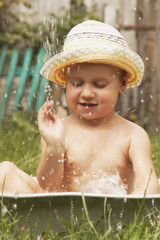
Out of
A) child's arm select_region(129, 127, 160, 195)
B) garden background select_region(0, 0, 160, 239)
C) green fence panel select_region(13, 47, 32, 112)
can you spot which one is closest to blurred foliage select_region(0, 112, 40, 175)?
garden background select_region(0, 0, 160, 239)

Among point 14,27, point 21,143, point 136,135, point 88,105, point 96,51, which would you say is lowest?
point 21,143

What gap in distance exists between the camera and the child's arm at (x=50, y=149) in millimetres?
1953

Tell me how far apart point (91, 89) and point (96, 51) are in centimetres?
18

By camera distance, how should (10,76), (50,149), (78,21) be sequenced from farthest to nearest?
(10,76), (78,21), (50,149)

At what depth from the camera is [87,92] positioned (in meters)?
2.08

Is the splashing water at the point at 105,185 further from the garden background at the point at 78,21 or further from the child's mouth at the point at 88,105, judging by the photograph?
the garden background at the point at 78,21

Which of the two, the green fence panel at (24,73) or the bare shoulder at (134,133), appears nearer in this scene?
the bare shoulder at (134,133)

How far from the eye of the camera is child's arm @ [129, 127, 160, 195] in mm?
1965

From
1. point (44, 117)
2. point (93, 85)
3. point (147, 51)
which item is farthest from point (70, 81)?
point (147, 51)

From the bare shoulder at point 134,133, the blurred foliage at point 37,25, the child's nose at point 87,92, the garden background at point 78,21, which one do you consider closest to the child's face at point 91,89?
the child's nose at point 87,92

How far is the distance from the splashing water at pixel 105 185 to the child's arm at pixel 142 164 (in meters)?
0.16

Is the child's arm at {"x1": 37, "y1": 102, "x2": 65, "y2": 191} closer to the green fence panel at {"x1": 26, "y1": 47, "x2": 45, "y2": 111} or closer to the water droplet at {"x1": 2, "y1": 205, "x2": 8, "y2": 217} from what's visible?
the water droplet at {"x1": 2, "y1": 205, "x2": 8, "y2": 217}

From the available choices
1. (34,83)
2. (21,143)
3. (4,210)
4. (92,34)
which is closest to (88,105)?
(92,34)

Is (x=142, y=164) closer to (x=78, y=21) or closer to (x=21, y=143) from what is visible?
(x=21, y=143)
